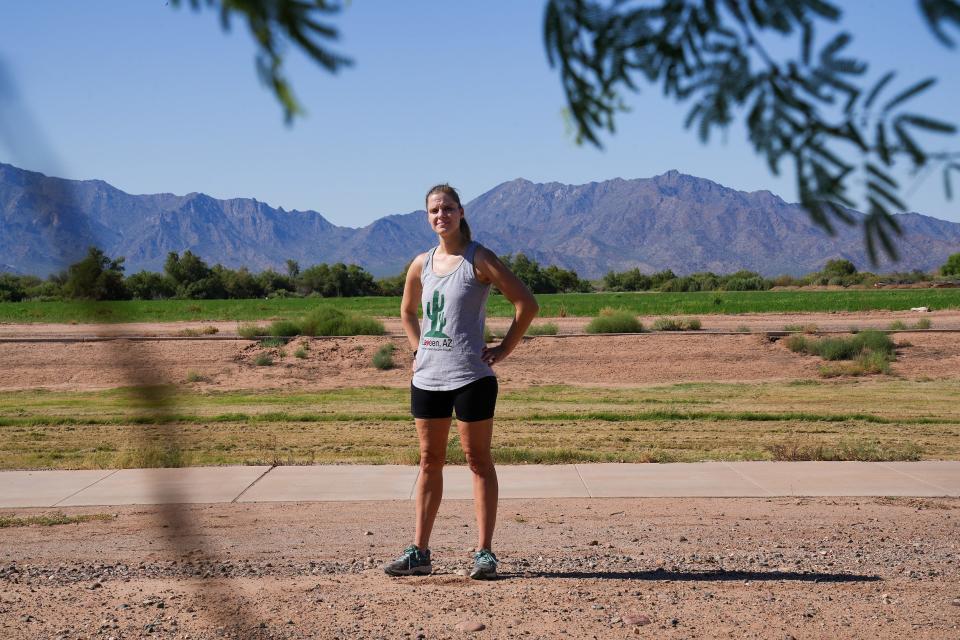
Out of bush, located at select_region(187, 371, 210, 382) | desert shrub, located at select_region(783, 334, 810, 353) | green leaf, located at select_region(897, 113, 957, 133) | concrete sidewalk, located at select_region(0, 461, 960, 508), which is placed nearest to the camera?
green leaf, located at select_region(897, 113, 957, 133)

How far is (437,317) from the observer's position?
5.98 metres

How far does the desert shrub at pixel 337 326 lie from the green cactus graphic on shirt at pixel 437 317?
2918 cm

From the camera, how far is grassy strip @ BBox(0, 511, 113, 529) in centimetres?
809

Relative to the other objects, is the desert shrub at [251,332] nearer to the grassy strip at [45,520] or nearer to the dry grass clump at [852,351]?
the dry grass clump at [852,351]

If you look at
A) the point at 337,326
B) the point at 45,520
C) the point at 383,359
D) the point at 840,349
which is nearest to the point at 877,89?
the point at 45,520

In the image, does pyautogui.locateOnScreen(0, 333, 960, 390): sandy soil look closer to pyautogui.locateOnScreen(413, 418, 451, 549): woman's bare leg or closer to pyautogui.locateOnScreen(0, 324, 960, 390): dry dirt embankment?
pyautogui.locateOnScreen(0, 324, 960, 390): dry dirt embankment

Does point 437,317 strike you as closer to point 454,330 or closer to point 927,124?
point 454,330

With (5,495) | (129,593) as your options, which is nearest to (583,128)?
(129,593)

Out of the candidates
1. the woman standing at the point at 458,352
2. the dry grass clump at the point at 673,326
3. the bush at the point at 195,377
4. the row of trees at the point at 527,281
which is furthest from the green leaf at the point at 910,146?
the row of trees at the point at 527,281

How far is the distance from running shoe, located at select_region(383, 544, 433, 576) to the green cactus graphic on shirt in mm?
1343

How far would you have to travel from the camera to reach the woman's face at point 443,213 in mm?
6027

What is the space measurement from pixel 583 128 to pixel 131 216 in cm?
136

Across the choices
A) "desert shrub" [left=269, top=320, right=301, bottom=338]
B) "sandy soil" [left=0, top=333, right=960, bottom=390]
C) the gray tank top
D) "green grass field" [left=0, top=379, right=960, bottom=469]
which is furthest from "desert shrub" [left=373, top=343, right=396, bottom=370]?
the gray tank top

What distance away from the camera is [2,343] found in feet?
103
